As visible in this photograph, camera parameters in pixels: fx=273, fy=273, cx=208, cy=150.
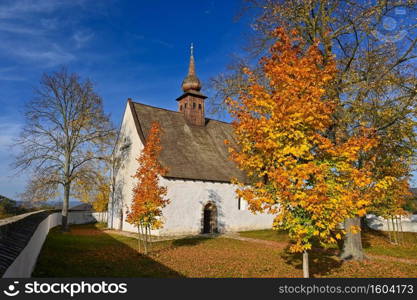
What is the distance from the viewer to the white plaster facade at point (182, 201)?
2283cm

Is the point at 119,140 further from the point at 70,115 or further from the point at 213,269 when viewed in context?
the point at 213,269

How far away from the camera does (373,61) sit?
41.0 ft

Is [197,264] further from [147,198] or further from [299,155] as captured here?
[299,155]

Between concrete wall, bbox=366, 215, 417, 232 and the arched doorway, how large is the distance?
70.0 ft

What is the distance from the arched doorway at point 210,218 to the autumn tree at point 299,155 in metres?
17.2

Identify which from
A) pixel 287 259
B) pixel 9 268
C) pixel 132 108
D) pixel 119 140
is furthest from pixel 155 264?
pixel 119 140

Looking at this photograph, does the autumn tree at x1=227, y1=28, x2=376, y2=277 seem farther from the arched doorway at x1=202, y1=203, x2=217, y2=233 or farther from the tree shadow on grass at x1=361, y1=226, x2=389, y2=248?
the arched doorway at x1=202, y1=203, x2=217, y2=233

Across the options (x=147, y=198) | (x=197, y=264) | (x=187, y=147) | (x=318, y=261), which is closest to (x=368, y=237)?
(x=318, y=261)

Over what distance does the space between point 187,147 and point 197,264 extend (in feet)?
50.3

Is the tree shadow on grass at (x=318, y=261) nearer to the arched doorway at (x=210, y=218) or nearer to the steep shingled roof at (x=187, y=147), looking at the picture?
the arched doorway at (x=210, y=218)

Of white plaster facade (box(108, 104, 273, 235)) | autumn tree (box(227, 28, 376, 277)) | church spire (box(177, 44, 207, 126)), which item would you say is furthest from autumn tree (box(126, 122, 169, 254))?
church spire (box(177, 44, 207, 126))

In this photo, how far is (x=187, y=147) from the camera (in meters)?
26.6

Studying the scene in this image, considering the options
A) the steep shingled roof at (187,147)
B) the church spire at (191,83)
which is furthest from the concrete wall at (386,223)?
the church spire at (191,83)

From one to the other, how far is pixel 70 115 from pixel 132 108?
18.2 feet
